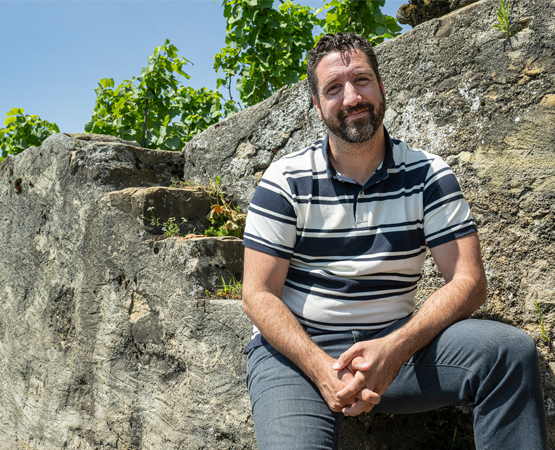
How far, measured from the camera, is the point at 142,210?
2.70 metres

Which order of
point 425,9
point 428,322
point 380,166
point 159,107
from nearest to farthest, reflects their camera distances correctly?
point 428,322 → point 380,166 → point 425,9 → point 159,107

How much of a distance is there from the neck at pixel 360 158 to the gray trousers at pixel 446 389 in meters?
0.58

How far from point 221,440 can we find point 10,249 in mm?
2483

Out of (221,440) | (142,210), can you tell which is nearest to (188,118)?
(142,210)

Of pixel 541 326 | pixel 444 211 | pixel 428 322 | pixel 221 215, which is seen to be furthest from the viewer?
pixel 221 215

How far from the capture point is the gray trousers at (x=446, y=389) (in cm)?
132

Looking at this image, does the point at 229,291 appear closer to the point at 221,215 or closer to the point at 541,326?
the point at 221,215

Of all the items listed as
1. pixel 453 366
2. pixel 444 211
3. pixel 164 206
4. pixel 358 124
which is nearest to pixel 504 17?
pixel 358 124

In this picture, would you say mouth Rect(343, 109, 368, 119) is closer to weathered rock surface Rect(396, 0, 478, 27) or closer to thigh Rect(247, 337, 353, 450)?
thigh Rect(247, 337, 353, 450)

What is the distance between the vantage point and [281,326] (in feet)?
5.16

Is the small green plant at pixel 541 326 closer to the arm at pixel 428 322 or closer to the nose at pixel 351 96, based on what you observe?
the arm at pixel 428 322

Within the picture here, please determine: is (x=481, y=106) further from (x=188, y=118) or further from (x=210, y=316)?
(x=188, y=118)

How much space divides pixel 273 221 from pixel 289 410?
2.10 feet

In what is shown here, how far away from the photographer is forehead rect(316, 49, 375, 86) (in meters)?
1.84
